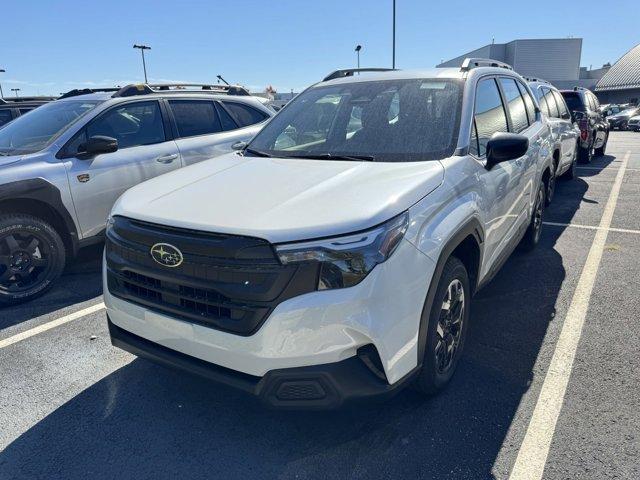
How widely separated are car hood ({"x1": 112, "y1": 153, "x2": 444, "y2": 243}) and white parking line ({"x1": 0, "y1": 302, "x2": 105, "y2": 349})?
1.68 m

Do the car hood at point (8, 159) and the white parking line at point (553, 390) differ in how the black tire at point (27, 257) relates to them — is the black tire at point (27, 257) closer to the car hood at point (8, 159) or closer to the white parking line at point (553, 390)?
the car hood at point (8, 159)

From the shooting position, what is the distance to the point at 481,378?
2891mm

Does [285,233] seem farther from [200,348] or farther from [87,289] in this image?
[87,289]

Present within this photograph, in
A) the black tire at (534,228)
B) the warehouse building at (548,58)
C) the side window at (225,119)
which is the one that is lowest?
the black tire at (534,228)

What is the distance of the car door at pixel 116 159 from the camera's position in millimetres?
4375

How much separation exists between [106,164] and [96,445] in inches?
116

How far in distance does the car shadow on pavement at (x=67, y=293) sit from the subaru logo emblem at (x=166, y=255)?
2391mm

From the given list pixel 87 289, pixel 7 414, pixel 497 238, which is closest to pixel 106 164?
pixel 87 289

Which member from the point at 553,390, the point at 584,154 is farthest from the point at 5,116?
the point at 584,154

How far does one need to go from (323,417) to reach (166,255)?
1206 mm

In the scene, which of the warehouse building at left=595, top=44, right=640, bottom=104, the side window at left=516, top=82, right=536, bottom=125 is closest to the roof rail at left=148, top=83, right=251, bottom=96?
the side window at left=516, top=82, right=536, bottom=125

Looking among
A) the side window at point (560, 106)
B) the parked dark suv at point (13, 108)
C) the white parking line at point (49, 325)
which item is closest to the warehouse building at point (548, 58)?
the side window at point (560, 106)

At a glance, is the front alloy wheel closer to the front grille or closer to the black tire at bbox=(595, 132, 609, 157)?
the front grille

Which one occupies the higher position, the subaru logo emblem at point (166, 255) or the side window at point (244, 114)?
the side window at point (244, 114)
